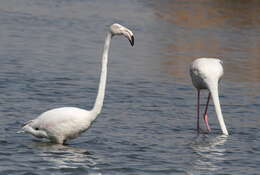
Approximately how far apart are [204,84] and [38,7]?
44.7 ft

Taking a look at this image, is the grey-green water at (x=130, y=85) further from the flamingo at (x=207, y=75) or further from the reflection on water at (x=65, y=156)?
the flamingo at (x=207, y=75)

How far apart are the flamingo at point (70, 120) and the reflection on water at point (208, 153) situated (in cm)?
135

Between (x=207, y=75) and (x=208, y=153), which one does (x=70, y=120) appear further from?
(x=207, y=75)

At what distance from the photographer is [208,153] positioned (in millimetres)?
10664

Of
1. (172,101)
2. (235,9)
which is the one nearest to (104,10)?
(235,9)

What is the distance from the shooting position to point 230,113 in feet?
43.9

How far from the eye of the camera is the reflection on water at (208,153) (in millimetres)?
9938

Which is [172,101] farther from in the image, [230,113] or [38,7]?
[38,7]

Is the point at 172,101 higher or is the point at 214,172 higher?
the point at 172,101

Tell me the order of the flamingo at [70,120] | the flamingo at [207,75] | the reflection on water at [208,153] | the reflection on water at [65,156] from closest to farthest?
1. the reflection on water at [65,156]
2. the reflection on water at [208,153]
3. the flamingo at [70,120]
4. the flamingo at [207,75]

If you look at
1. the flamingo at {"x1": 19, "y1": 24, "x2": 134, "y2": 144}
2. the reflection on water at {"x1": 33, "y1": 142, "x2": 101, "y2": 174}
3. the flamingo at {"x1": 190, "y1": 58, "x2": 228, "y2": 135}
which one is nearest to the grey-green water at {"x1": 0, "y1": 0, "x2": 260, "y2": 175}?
the reflection on water at {"x1": 33, "y1": 142, "x2": 101, "y2": 174}

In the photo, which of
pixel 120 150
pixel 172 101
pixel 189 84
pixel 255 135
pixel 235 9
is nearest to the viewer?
pixel 120 150

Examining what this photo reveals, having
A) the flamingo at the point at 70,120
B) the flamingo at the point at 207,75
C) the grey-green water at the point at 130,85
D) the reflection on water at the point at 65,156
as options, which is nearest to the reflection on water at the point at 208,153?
the grey-green water at the point at 130,85

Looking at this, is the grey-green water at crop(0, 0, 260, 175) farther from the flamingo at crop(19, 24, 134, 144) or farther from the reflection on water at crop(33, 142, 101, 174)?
the flamingo at crop(19, 24, 134, 144)
